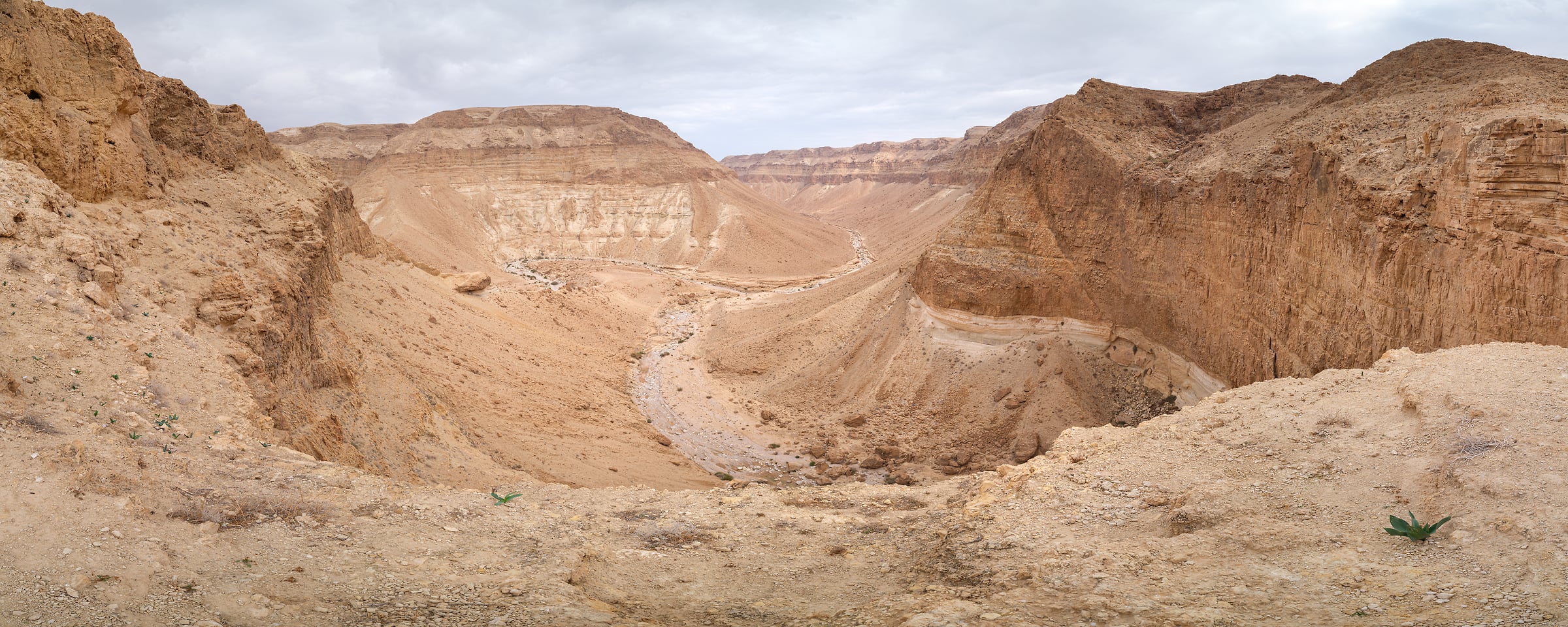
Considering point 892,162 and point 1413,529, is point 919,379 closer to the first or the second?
point 1413,529

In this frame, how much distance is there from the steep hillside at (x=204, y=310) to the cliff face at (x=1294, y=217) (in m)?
11.4

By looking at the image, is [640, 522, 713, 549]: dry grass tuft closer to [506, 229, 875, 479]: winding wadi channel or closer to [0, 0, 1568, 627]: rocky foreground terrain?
[0, 0, 1568, 627]: rocky foreground terrain

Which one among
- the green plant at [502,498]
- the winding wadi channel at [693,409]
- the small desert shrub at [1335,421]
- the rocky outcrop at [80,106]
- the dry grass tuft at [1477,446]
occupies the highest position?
the rocky outcrop at [80,106]

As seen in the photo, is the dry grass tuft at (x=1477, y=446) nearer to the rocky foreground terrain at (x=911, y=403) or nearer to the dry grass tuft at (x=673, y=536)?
the rocky foreground terrain at (x=911, y=403)

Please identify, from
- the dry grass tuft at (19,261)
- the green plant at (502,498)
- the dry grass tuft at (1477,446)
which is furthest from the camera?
the dry grass tuft at (19,261)

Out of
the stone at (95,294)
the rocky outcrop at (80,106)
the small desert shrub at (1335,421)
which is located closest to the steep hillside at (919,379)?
the small desert shrub at (1335,421)

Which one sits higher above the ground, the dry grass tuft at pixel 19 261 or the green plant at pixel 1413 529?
the dry grass tuft at pixel 19 261

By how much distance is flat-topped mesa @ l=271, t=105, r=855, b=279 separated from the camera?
59031mm

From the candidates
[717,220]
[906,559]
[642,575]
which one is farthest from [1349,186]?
[717,220]

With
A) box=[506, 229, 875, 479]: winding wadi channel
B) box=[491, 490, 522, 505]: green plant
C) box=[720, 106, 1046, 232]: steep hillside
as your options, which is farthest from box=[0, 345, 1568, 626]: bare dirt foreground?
box=[720, 106, 1046, 232]: steep hillside

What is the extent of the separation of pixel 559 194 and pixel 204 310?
5828cm

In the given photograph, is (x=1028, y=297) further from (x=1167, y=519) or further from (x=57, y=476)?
(x=57, y=476)

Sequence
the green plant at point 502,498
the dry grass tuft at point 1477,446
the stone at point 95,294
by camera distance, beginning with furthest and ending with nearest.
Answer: the stone at point 95,294 < the green plant at point 502,498 < the dry grass tuft at point 1477,446

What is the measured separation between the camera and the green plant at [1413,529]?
18.9 feet
